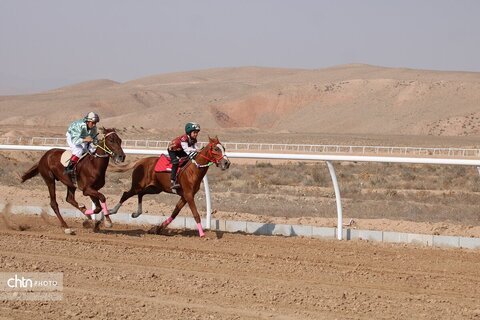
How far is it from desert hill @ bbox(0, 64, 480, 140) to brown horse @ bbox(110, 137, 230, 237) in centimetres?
8448

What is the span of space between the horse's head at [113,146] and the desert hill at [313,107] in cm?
8491

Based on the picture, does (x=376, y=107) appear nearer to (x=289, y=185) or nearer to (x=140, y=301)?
(x=289, y=185)

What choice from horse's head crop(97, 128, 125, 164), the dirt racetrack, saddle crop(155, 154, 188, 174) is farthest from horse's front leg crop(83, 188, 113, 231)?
saddle crop(155, 154, 188, 174)

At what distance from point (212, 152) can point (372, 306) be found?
5.65 meters

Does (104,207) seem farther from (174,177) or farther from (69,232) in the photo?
(174,177)

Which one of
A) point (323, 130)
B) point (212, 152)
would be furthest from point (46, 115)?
point (212, 152)

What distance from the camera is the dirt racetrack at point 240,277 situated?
6787 millimetres

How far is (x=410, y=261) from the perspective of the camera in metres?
9.84

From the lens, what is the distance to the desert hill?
109000 millimetres

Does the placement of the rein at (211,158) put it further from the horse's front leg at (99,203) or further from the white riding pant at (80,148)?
the white riding pant at (80,148)

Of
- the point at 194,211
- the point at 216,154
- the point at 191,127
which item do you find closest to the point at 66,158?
the point at 191,127

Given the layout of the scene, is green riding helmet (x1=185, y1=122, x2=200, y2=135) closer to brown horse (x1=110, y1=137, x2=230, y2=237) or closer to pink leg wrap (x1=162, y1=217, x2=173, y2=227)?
brown horse (x1=110, y1=137, x2=230, y2=237)

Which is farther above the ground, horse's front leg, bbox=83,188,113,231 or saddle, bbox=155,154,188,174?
saddle, bbox=155,154,188,174

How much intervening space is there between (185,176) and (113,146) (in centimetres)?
116
